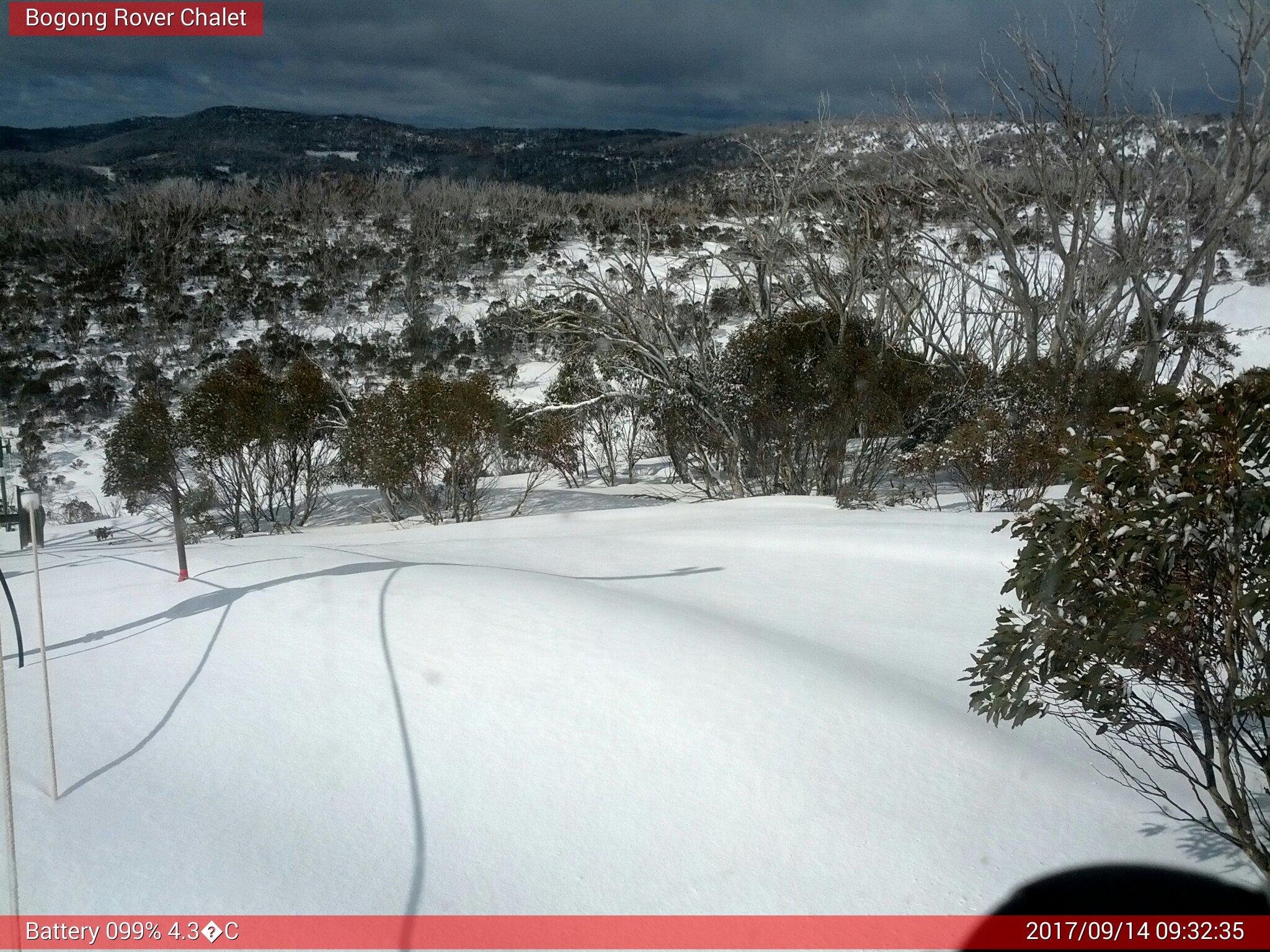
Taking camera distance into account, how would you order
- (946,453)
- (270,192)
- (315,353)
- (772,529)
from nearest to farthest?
(772,529) < (946,453) < (315,353) < (270,192)

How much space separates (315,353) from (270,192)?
16385 millimetres

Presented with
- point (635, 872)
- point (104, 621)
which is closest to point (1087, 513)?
point (635, 872)

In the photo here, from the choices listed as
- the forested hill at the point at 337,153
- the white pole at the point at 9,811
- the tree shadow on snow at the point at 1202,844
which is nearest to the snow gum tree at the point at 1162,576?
the tree shadow on snow at the point at 1202,844

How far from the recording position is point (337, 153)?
53.5 metres

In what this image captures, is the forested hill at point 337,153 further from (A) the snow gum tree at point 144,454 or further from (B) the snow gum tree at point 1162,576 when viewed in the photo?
(B) the snow gum tree at point 1162,576

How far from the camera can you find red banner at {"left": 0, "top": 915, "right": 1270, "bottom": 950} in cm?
271

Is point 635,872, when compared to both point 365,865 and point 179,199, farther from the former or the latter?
point 179,199

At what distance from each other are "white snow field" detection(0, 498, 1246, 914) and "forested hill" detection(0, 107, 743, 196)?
27897 mm

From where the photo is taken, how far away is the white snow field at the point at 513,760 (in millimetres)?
3090

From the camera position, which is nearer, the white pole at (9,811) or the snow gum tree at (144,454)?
the white pole at (9,811)

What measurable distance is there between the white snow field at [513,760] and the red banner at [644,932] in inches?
2.2

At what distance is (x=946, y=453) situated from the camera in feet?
39.9

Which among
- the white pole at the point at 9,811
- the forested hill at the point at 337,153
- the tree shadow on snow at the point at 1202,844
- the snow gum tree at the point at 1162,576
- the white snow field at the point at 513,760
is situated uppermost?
the forested hill at the point at 337,153

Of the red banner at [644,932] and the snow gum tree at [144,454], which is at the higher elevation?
the snow gum tree at [144,454]
